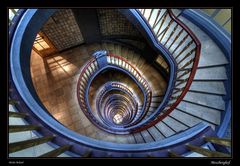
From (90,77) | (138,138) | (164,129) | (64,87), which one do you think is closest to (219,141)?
(164,129)

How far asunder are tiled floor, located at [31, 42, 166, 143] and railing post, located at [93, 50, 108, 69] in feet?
3.12

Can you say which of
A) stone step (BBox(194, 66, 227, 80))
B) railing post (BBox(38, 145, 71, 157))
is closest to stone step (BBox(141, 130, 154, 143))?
stone step (BBox(194, 66, 227, 80))

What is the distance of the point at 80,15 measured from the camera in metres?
6.77

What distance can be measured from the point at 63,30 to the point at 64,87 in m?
2.67

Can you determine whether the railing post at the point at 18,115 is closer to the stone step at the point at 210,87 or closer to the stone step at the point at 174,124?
the stone step at the point at 174,124

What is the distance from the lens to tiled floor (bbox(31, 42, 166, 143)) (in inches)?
239

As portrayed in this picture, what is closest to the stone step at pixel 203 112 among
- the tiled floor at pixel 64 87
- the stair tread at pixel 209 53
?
the stair tread at pixel 209 53

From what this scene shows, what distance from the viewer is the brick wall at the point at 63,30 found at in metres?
6.44

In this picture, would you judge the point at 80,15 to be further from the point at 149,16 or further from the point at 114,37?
the point at 149,16

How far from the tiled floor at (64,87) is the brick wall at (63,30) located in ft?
A: 1.61
